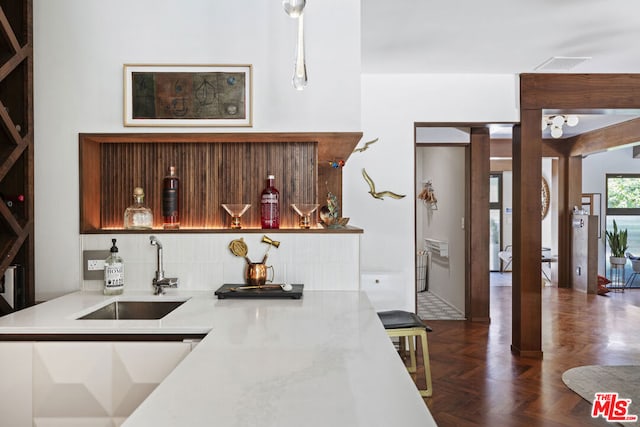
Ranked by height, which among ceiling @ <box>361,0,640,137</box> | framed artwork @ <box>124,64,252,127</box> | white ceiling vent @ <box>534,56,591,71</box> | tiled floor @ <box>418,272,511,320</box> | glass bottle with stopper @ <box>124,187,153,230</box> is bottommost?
tiled floor @ <box>418,272,511,320</box>

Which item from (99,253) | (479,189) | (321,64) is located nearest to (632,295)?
(479,189)

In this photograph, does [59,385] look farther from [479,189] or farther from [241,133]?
[479,189]

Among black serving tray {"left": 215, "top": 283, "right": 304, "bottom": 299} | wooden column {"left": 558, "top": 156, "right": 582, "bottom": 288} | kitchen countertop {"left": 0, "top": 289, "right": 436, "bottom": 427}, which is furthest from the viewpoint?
wooden column {"left": 558, "top": 156, "right": 582, "bottom": 288}

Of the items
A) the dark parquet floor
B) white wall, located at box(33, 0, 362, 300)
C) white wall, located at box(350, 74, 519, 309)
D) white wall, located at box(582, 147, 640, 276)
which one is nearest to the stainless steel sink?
white wall, located at box(33, 0, 362, 300)

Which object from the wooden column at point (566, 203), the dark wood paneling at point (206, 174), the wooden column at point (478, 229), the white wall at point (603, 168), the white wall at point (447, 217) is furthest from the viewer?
the white wall at point (603, 168)

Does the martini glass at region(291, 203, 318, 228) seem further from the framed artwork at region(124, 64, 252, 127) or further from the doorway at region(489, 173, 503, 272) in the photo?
the doorway at region(489, 173, 503, 272)

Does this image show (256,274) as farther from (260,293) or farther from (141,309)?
(141,309)

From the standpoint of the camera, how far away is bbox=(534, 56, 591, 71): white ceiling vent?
12.0 ft

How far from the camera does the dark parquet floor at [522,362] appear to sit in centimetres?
288

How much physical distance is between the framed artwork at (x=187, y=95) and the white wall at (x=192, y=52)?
39mm

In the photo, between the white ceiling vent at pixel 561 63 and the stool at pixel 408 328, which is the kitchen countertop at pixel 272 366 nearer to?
the stool at pixel 408 328

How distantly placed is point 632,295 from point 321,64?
7.19 metres

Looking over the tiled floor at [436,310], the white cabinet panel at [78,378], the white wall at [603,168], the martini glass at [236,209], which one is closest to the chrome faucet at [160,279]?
the martini glass at [236,209]

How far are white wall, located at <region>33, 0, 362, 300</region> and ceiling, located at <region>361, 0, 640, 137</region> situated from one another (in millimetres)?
633
